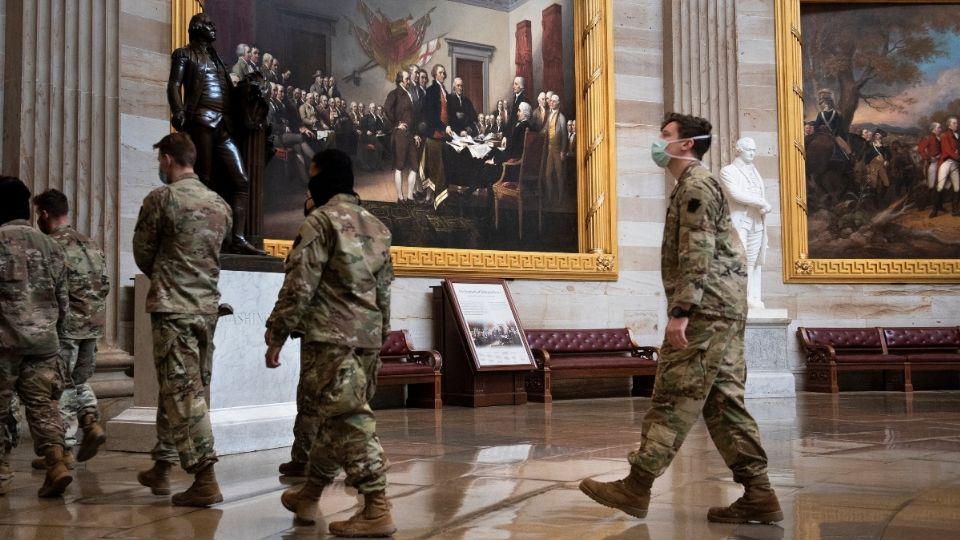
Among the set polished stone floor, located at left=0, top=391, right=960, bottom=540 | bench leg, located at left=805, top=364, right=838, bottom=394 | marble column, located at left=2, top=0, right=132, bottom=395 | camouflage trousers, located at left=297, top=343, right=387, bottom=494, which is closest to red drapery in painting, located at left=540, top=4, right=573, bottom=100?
bench leg, located at left=805, top=364, right=838, bottom=394

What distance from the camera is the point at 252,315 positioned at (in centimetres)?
714

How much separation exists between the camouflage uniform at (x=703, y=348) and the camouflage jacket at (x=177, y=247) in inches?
92.6

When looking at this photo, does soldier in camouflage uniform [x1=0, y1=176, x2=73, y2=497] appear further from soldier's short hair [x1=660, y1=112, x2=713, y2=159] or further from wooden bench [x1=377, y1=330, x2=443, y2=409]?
wooden bench [x1=377, y1=330, x2=443, y2=409]

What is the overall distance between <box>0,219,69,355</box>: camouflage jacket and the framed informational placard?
6764 millimetres

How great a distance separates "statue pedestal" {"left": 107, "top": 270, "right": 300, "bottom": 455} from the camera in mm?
6871

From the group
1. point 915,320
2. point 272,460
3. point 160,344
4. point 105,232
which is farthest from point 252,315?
point 915,320

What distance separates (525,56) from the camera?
13992 mm

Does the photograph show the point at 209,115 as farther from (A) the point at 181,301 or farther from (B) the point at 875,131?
(B) the point at 875,131

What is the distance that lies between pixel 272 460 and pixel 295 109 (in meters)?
6.38

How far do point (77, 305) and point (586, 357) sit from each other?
7.93 m

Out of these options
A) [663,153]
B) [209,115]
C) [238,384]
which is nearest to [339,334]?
[663,153]

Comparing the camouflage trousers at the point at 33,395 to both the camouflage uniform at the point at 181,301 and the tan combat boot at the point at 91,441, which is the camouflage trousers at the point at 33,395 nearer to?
the tan combat boot at the point at 91,441

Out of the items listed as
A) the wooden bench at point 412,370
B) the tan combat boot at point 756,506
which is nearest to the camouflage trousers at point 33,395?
the tan combat boot at point 756,506

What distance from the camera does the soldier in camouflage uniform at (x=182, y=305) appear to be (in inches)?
189
